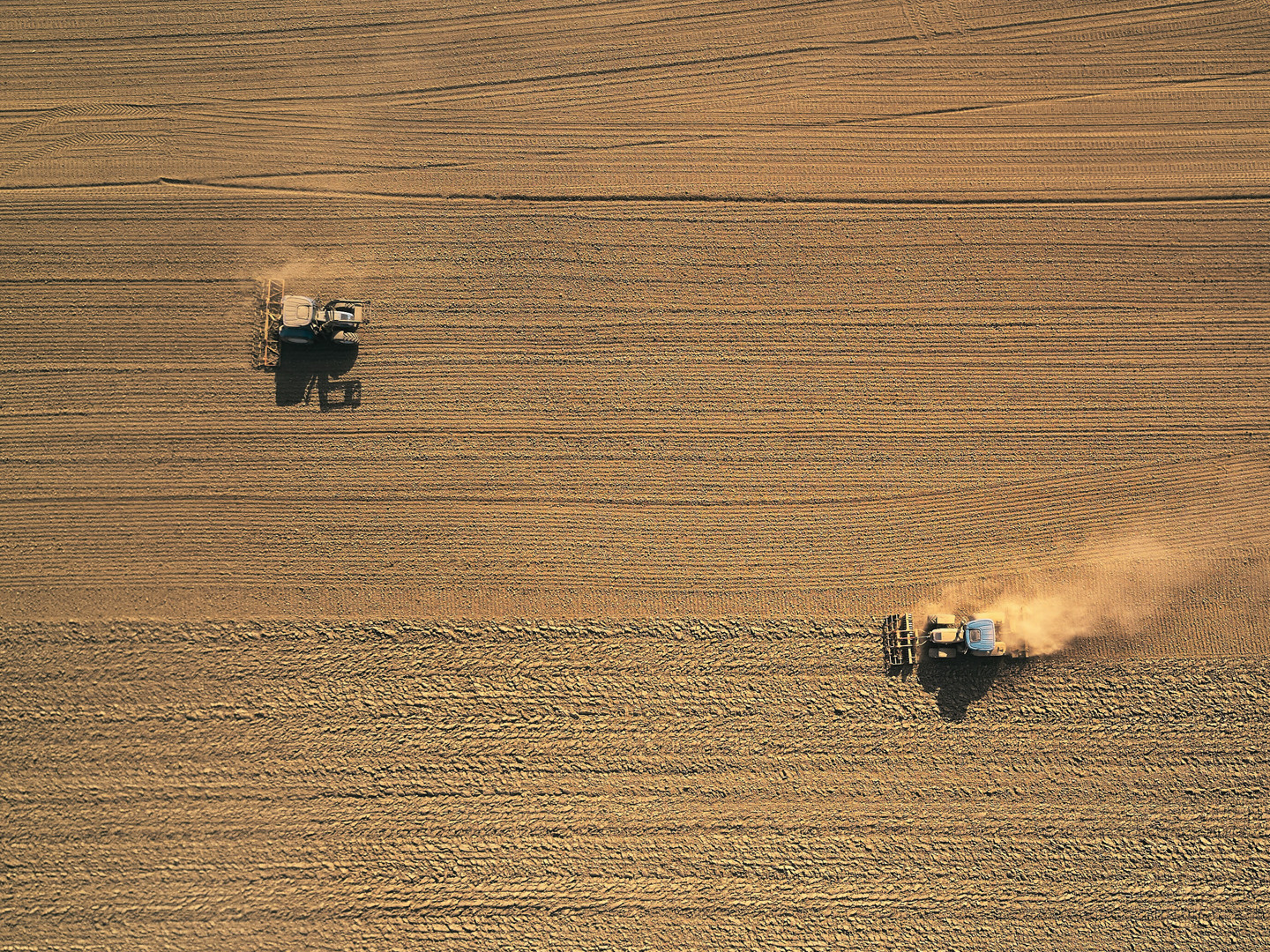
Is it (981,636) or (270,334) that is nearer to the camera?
(981,636)

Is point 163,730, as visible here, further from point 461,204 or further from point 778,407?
point 778,407

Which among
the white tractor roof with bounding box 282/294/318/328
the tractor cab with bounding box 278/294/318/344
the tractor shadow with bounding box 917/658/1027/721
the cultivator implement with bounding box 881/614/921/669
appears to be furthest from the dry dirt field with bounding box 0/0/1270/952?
the white tractor roof with bounding box 282/294/318/328

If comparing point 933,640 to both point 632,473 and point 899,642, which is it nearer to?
point 899,642

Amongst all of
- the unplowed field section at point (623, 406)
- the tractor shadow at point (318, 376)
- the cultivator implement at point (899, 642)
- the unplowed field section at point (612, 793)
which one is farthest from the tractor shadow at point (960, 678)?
the tractor shadow at point (318, 376)

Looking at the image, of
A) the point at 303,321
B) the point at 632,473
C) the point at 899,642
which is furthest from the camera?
the point at 632,473


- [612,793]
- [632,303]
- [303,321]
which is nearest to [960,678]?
[612,793]

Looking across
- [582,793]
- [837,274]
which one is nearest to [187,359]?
[582,793]
